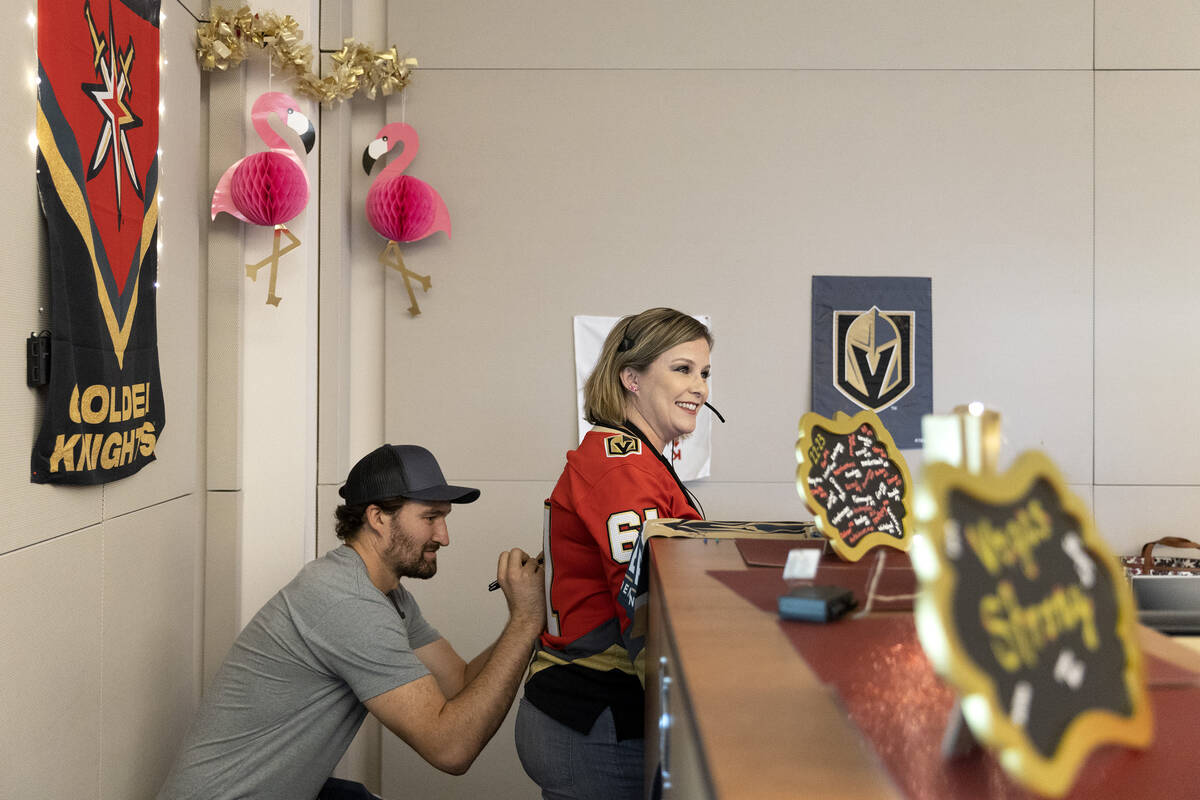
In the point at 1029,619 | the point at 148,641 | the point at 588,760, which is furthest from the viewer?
the point at 148,641

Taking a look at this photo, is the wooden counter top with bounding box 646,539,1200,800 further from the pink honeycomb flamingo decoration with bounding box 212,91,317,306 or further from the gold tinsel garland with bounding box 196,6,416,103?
the gold tinsel garland with bounding box 196,6,416,103

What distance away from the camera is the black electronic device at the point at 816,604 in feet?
2.90

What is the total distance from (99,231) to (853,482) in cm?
158

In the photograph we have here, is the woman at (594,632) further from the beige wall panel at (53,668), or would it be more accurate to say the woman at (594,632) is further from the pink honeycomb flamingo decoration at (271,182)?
the pink honeycomb flamingo decoration at (271,182)

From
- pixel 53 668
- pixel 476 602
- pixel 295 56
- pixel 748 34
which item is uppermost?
pixel 748 34

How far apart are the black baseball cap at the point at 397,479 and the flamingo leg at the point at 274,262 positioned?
2.50ft

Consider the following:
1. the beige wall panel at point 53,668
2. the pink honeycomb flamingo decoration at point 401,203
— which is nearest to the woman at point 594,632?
the beige wall panel at point 53,668

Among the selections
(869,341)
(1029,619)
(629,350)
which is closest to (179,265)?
(629,350)

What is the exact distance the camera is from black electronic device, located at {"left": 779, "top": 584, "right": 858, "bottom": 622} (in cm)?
88

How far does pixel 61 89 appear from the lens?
1.78 metres

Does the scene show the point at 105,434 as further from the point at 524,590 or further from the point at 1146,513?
the point at 1146,513

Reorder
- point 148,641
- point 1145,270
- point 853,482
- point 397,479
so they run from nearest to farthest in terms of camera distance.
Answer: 1. point 853,482
2. point 397,479
3. point 148,641
4. point 1145,270

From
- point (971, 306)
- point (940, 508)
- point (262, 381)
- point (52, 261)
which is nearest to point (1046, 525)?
point (940, 508)

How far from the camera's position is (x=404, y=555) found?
2145 mm
